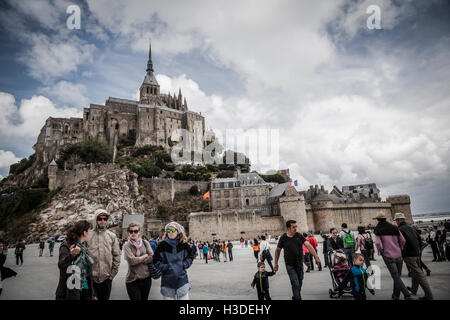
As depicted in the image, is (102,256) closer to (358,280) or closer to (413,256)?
(358,280)

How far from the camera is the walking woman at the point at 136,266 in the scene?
455cm

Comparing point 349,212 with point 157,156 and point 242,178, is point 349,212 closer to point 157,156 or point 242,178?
point 242,178

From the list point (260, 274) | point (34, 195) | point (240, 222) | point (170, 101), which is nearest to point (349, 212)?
point (240, 222)

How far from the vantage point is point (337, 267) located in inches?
240

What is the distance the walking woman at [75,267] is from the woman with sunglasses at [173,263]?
3.37 ft

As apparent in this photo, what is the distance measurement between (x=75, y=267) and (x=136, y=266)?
1.14 meters

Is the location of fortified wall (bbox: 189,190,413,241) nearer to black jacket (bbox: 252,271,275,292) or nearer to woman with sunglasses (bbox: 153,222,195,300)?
black jacket (bbox: 252,271,275,292)

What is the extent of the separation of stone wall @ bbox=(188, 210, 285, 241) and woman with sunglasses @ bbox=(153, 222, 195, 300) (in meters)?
33.0

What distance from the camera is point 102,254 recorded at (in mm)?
4531

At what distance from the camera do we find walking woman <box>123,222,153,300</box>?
4.55m

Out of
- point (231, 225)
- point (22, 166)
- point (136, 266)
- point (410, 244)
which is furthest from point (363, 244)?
point (22, 166)

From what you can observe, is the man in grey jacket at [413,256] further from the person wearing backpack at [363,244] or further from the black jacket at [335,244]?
the black jacket at [335,244]

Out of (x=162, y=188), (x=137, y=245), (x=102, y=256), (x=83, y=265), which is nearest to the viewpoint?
(x=83, y=265)
